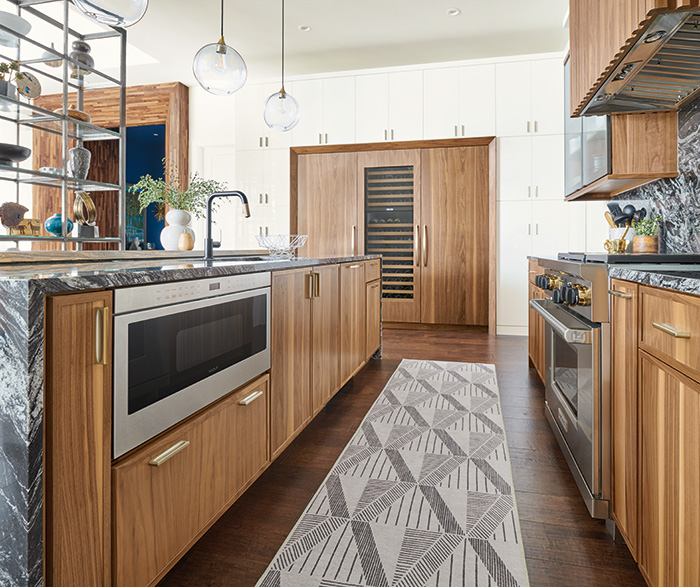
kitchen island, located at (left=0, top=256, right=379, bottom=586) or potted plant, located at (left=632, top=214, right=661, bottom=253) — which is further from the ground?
potted plant, located at (left=632, top=214, right=661, bottom=253)

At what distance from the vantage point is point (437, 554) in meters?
1.36

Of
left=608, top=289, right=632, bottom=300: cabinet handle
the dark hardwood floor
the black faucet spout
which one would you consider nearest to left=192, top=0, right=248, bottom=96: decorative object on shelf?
the black faucet spout

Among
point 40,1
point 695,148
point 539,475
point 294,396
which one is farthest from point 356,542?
point 40,1

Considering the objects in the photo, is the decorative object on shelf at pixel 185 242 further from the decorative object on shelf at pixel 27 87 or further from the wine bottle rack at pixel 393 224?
the wine bottle rack at pixel 393 224

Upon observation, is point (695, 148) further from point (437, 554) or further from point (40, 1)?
point (40, 1)

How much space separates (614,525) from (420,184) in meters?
4.46

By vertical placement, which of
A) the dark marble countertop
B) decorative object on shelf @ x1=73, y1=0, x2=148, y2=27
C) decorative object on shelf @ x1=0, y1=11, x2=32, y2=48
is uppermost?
decorative object on shelf @ x1=0, y1=11, x2=32, y2=48

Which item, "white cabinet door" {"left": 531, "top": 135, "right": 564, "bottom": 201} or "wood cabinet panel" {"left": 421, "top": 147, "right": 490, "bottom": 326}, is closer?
"white cabinet door" {"left": 531, "top": 135, "right": 564, "bottom": 201}

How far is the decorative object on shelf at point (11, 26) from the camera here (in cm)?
318

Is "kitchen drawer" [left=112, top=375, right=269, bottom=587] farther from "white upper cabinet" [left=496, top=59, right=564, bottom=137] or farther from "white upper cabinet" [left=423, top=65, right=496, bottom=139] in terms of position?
"white upper cabinet" [left=496, top=59, right=564, bottom=137]

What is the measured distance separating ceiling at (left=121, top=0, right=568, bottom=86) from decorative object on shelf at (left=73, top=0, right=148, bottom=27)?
8.29 feet

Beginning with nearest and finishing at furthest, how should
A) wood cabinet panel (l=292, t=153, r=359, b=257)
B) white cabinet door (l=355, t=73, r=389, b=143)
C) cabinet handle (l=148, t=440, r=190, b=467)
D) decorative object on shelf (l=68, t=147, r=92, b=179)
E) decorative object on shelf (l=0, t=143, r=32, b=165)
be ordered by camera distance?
cabinet handle (l=148, t=440, r=190, b=467)
decorative object on shelf (l=0, t=143, r=32, b=165)
decorative object on shelf (l=68, t=147, r=92, b=179)
white cabinet door (l=355, t=73, r=389, b=143)
wood cabinet panel (l=292, t=153, r=359, b=257)

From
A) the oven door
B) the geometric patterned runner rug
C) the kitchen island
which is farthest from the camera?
the oven door

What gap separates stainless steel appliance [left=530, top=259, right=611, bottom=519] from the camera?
4.95 feet
